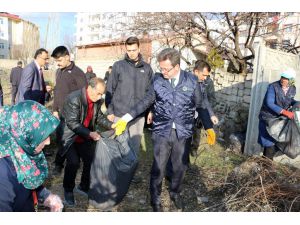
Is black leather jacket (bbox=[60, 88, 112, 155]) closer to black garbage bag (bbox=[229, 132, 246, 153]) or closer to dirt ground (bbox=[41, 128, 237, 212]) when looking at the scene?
dirt ground (bbox=[41, 128, 237, 212])

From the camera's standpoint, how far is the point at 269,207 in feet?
8.05

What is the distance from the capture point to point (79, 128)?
3135 millimetres

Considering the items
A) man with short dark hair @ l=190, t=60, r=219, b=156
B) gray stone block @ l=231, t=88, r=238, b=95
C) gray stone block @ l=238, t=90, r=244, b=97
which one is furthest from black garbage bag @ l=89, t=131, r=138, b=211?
gray stone block @ l=231, t=88, r=238, b=95

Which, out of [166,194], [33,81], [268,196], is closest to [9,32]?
[33,81]

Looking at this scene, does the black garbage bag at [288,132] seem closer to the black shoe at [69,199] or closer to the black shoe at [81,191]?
the black shoe at [81,191]

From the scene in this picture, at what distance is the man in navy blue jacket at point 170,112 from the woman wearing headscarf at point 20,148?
59.0 inches

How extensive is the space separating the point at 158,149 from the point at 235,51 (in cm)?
571

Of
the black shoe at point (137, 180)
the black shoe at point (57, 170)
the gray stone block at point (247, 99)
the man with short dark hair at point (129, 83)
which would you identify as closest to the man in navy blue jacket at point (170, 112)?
the man with short dark hair at point (129, 83)

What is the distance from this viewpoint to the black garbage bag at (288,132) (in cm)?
401

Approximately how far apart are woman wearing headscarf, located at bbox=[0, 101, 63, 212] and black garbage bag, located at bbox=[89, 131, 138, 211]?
1417 mm

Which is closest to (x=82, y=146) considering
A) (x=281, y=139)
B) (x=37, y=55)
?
(x=37, y=55)

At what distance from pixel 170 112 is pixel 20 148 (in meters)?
1.76

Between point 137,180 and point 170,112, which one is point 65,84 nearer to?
point 137,180

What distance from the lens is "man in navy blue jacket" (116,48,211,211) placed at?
10.0ft
